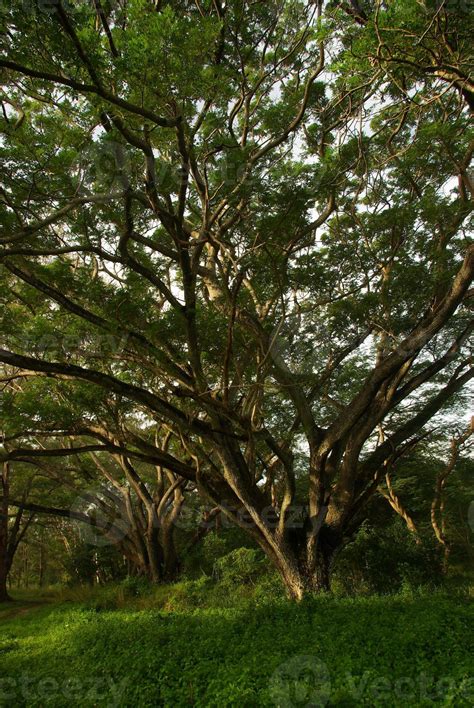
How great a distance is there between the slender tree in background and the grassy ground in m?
1.94

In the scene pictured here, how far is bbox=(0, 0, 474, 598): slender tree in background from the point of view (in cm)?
450

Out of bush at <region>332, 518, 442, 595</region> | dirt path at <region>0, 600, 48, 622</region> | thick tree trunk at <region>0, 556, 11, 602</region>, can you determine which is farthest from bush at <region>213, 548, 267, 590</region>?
thick tree trunk at <region>0, 556, 11, 602</region>

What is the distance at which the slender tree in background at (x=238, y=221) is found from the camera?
450 centimetres

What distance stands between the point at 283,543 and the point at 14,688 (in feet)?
13.6

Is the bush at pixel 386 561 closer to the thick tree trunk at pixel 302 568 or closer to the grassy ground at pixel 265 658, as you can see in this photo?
the thick tree trunk at pixel 302 568

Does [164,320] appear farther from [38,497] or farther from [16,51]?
[38,497]

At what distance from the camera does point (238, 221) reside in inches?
281

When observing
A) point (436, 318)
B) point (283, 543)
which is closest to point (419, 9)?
point (436, 318)

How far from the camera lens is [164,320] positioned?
22.4 feet

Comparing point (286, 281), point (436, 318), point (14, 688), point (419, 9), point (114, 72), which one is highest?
point (419, 9)

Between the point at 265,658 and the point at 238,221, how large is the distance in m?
5.71
